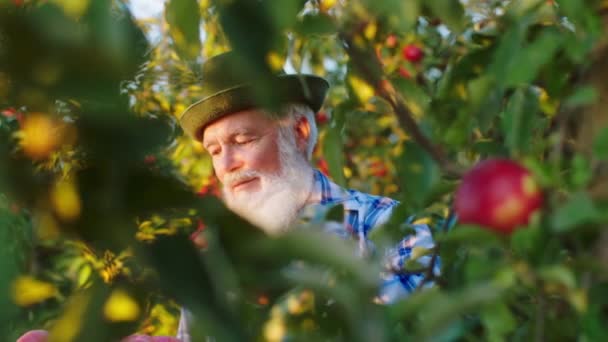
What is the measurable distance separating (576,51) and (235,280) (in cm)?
53

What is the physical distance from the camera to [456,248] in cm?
96

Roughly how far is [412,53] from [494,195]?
100 inches

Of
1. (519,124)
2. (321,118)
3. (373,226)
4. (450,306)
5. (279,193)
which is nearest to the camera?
(450,306)

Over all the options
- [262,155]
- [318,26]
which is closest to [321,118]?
Answer: [262,155]

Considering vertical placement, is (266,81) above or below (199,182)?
above

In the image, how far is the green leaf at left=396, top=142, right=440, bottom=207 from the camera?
0.74m

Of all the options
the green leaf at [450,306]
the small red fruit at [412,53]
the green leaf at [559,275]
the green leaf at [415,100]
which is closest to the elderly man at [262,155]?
the small red fruit at [412,53]

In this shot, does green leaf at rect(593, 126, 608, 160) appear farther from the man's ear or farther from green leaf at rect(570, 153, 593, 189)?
the man's ear

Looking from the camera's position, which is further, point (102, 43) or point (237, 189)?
point (237, 189)

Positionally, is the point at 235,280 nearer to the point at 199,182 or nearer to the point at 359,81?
the point at 359,81

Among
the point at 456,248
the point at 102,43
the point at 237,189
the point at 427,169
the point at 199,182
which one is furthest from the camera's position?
the point at 199,182

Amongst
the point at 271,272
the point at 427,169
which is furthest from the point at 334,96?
the point at 271,272

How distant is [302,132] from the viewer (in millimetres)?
3281

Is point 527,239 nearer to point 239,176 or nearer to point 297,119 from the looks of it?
point 239,176
